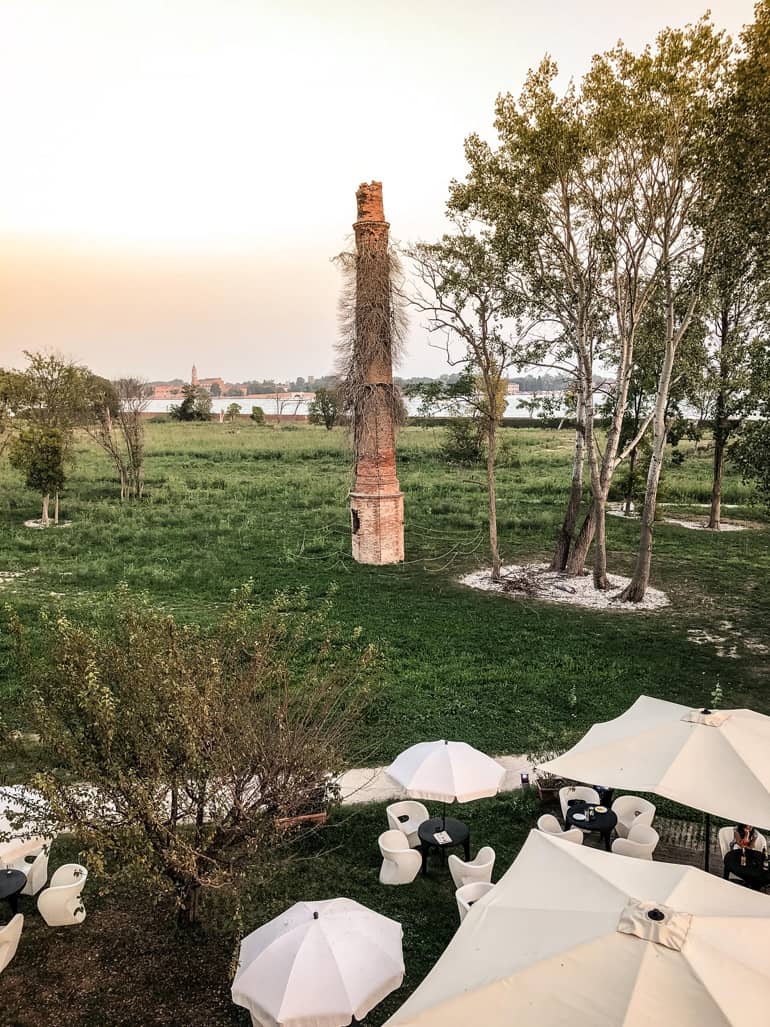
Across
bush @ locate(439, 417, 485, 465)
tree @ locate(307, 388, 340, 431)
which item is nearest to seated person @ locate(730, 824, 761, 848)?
tree @ locate(307, 388, 340, 431)

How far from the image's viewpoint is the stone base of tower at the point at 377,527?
22.9 m

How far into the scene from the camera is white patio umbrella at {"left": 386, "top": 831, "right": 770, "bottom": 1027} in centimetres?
425

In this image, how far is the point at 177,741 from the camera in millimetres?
6203

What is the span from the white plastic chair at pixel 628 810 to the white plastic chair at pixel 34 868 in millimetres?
7016

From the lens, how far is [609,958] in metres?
4.53

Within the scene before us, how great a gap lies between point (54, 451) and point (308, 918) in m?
28.8

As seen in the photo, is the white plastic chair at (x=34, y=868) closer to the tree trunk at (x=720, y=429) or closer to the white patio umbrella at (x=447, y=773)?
the white patio umbrella at (x=447, y=773)

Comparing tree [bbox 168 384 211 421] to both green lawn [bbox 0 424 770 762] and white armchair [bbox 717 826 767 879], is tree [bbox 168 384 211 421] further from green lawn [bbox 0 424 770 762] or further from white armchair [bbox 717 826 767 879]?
white armchair [bbox 717 826 767 879]

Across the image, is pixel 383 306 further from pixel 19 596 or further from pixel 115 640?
pixel 115 640

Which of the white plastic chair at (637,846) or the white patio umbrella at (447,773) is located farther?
the white patio umbrella at (447,773)

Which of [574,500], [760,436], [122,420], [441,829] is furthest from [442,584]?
[122,420]

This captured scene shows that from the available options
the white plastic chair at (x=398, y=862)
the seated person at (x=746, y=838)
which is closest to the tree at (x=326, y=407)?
the white plastic chair at (x=398, y=862)

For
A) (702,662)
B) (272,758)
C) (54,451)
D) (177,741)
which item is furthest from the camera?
(54,451)

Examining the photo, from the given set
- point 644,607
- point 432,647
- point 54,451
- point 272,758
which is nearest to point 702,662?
point 644,607
